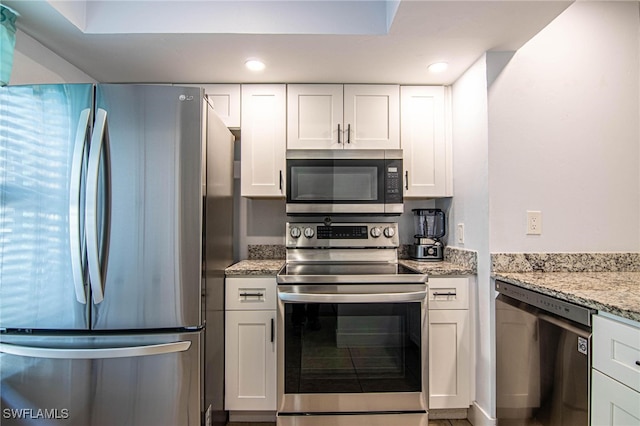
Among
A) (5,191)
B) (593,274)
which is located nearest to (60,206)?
(5,191)

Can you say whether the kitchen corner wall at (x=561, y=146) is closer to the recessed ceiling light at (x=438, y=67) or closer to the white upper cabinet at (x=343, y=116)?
the recessed ceiling light at (x=438, y=67)

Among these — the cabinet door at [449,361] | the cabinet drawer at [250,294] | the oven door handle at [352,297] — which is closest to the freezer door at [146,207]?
the cabinet drawer at [250,294]

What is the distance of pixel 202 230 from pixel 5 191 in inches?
32.8

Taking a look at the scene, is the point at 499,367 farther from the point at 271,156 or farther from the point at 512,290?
the point at 271,156

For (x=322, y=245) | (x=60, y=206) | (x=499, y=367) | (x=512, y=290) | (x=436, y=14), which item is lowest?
(x=499, y=367)

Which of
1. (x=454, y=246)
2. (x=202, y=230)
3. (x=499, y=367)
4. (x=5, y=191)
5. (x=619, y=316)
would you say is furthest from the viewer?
(x=454, y=246)

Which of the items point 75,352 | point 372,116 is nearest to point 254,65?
point 372,116

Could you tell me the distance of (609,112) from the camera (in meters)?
1.77

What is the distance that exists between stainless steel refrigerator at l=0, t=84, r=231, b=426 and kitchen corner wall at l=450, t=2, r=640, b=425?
160 centimetres

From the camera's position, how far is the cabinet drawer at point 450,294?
1876 millimetres

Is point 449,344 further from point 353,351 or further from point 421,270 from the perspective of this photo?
point 353,351

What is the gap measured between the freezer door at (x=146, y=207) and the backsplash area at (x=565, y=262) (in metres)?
1.56

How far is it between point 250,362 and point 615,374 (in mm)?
1602

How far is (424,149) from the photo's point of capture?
2225 mm
